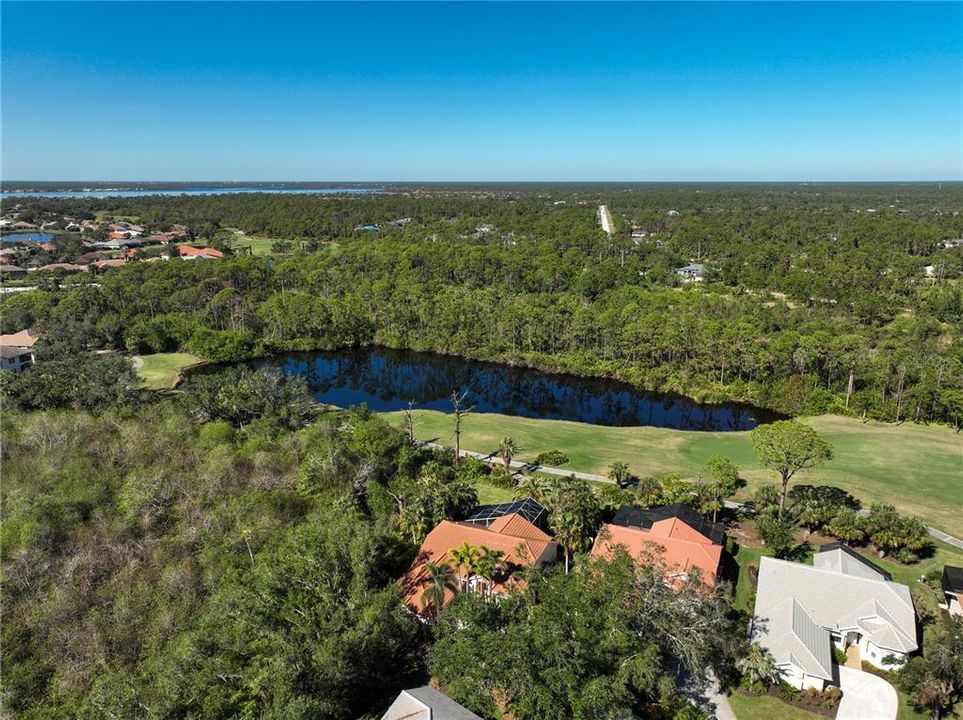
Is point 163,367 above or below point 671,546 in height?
below

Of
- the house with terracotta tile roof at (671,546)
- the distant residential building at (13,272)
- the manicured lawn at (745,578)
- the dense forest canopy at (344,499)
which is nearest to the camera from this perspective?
the dense forest canopy at (344,499)

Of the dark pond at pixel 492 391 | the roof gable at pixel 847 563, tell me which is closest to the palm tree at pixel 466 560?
the roof gable at pixel 847 563

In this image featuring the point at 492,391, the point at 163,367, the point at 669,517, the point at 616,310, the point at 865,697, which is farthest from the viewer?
the point at 616,310

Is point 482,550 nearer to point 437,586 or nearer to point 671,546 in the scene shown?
point 437,586

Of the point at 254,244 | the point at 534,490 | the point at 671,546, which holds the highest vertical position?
the point at 254,244

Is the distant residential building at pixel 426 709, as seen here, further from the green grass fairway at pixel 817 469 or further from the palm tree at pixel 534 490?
the green grass fairway at pixel 817 469

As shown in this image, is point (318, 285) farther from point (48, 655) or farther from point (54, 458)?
point (48, 655)

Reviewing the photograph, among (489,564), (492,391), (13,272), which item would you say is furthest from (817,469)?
(13,272)
